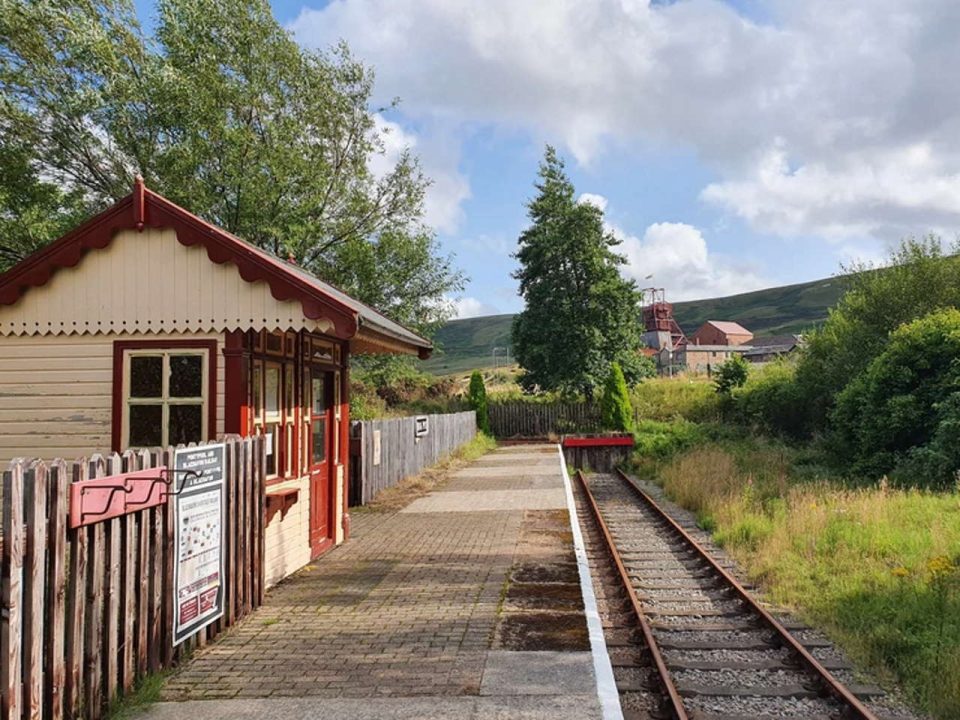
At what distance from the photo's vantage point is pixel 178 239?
7707 millimetres

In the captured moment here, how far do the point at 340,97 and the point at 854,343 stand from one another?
69.1ft

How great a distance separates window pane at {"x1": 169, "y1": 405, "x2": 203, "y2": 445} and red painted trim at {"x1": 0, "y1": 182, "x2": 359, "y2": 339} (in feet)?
4.70

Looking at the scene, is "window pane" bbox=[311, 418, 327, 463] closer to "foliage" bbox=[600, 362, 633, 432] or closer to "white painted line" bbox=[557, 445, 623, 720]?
"white painted line" bbox=[557, 445, 623, 720]

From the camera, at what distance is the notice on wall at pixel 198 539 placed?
5422 mm

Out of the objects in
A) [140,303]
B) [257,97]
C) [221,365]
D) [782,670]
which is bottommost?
[782,670]

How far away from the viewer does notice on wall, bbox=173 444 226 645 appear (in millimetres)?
5422

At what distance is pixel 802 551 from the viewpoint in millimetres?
10289

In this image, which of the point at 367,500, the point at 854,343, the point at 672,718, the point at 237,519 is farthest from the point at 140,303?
the point at 854,343

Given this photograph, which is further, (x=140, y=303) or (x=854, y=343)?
(x=854, y=343)

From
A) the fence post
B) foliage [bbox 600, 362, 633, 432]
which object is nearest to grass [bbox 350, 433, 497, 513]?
foliage [bbox 600, 362, 633, 432]

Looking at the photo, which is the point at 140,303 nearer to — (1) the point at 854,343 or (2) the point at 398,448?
(2) the point at 398,448

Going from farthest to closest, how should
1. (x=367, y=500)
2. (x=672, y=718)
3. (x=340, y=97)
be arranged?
1. (x=340, y=97)
2. (x=367, y=500)
3. (x=672, y=718)

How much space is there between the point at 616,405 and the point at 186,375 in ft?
96.0

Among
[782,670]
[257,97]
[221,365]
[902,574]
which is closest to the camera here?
[782,670]
